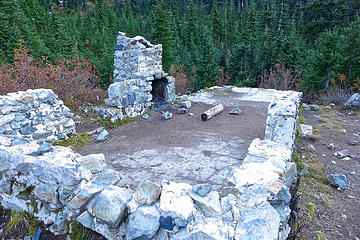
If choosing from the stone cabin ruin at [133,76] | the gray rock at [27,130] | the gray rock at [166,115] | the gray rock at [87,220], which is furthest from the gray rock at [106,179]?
the gray rock at [166,115]

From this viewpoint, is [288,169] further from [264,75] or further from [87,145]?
[264,75]

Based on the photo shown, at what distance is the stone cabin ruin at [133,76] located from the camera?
8.18 metres

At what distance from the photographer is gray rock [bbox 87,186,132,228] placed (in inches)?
107

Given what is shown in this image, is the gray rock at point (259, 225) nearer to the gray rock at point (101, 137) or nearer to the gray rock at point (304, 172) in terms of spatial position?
the gray rock at point (304, 172)

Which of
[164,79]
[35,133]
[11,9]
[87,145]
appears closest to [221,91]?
[164,79]

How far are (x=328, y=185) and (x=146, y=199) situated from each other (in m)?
4.70

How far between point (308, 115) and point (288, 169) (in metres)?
9.12

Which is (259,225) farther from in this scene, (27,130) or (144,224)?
(27,130)

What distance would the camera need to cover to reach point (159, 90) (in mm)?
10711

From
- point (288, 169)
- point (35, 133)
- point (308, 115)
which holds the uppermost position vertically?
point (288, 169)

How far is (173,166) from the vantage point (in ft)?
16.4

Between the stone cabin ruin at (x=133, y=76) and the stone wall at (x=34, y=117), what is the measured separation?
5.72 feet

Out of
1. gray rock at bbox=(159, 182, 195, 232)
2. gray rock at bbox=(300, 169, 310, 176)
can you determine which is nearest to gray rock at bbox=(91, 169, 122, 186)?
gray rock at bbox=(159, 182, 195, 232)

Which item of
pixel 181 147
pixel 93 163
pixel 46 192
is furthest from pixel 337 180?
pixel 46 192
